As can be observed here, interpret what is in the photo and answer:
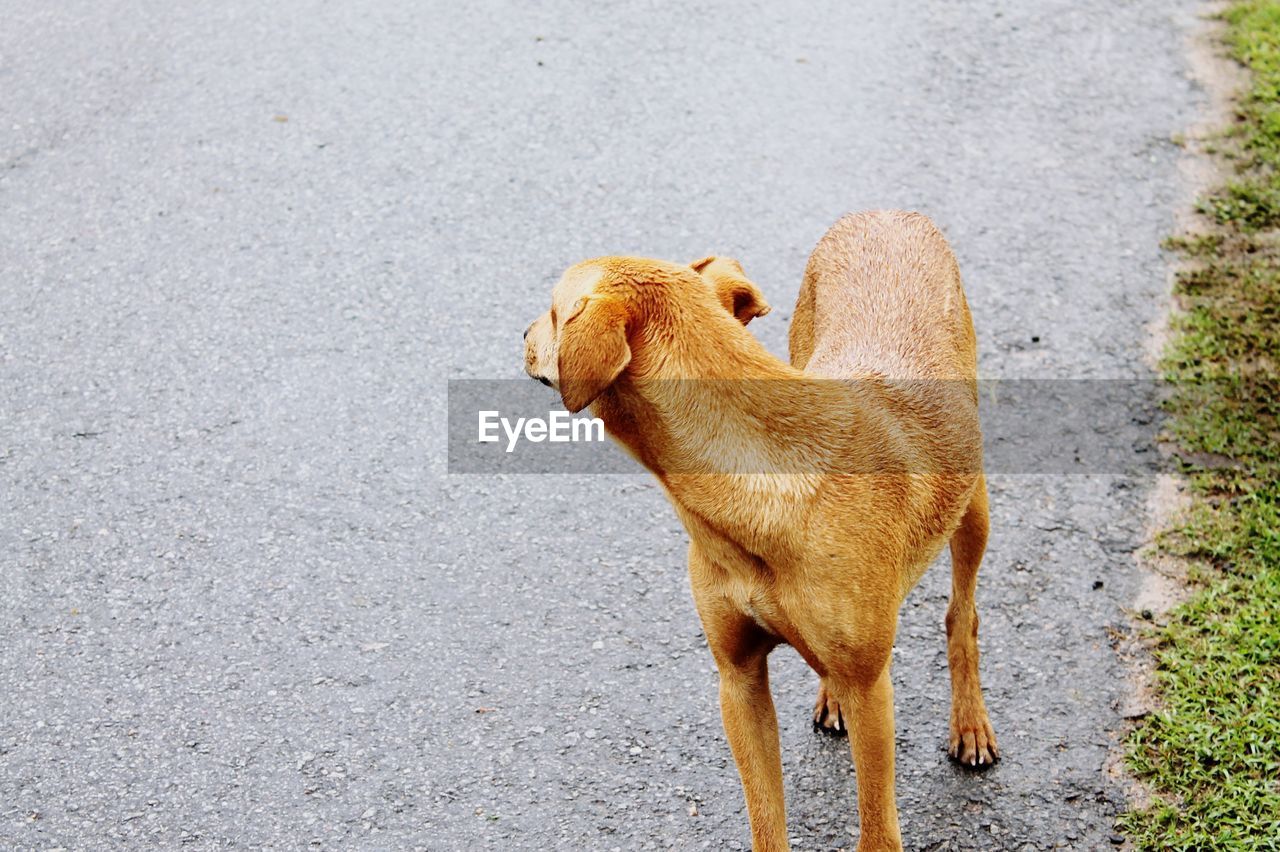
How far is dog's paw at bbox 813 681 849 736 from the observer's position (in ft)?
14.4

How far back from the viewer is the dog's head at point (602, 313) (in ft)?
9.93

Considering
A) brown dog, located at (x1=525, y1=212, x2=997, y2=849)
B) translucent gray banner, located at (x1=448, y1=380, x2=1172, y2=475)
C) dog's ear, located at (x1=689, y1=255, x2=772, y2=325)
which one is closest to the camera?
brown dog, located at (x1=525, y1=212, x2=997, y2=849)

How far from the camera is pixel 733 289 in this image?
11.4 ft

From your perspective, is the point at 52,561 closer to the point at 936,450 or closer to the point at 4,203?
the point at 4,203

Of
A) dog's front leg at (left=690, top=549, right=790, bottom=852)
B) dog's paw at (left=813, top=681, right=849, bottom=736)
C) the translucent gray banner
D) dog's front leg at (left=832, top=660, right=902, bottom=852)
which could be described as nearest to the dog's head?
dog's front leg at (left=690, top=549, right=790, bottom=852)

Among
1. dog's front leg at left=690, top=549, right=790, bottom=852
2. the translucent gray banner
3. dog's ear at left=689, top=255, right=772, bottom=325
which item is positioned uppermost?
dog's ear at left=689, top=255, right=772, bottom=325

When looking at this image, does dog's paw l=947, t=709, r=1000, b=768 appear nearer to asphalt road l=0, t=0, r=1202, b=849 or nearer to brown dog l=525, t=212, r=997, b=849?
asphalt road l=0, t=0, r=1202, b=849

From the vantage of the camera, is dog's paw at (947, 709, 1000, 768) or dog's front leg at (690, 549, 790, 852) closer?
dog's front leg at (690, 549, 790, 852)

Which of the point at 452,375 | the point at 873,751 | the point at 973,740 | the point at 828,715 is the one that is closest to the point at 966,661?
the point at 973,740

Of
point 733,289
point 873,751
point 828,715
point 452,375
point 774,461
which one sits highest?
point 733,289

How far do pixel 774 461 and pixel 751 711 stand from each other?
78 cm

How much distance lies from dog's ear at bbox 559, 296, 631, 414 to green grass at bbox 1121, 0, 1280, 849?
2.34 metres

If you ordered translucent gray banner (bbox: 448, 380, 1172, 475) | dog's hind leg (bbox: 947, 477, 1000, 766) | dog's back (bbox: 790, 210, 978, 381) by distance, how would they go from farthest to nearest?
translucent gray banner (bbox: 448, 380, 1172, 475)
dog's hind leg (bbox: 947, 477, 1000, 766)
dog's back (bbox: 790, 210, 978, 381)

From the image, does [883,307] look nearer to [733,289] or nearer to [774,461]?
[733,289]
